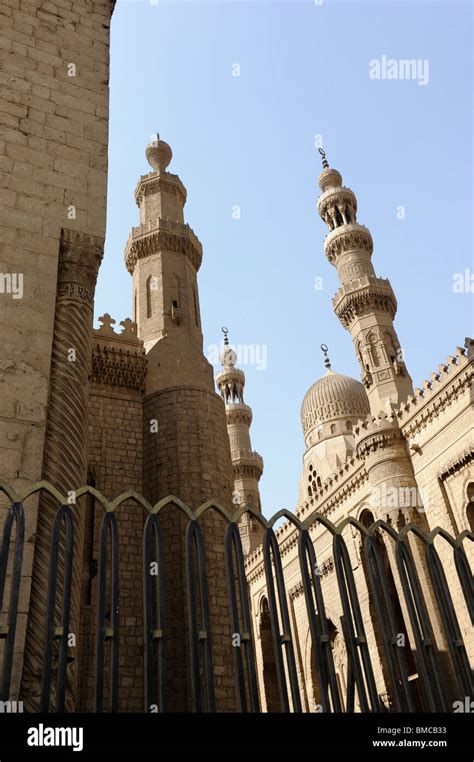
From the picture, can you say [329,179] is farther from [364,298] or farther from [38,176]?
[38,176]

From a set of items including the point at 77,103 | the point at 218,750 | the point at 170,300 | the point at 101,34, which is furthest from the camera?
the point at 170,300

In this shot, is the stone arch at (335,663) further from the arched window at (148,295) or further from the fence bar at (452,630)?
the fence bar at (452,630)

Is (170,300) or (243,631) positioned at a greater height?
(170,300)

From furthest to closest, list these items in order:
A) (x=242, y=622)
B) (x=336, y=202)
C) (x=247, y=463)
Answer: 1. (x=247, y=463)
2. (x=336, y=202)
3. (x=242, y=622)

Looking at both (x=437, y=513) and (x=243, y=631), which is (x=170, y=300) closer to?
(x=437, y=513)

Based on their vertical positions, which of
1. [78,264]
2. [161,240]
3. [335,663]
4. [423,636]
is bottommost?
[423,636]

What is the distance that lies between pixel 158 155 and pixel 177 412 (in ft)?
27.0

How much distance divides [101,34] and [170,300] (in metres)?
7.05

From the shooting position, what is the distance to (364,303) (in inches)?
857

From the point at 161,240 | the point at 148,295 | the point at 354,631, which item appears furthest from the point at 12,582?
the point at 161,240

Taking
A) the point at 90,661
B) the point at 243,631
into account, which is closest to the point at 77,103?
the point at 243,631

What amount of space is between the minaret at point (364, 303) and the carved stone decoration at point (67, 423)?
42.5ft

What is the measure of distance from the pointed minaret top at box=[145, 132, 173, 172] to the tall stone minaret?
26 mm

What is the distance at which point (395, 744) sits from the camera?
2693 mm
